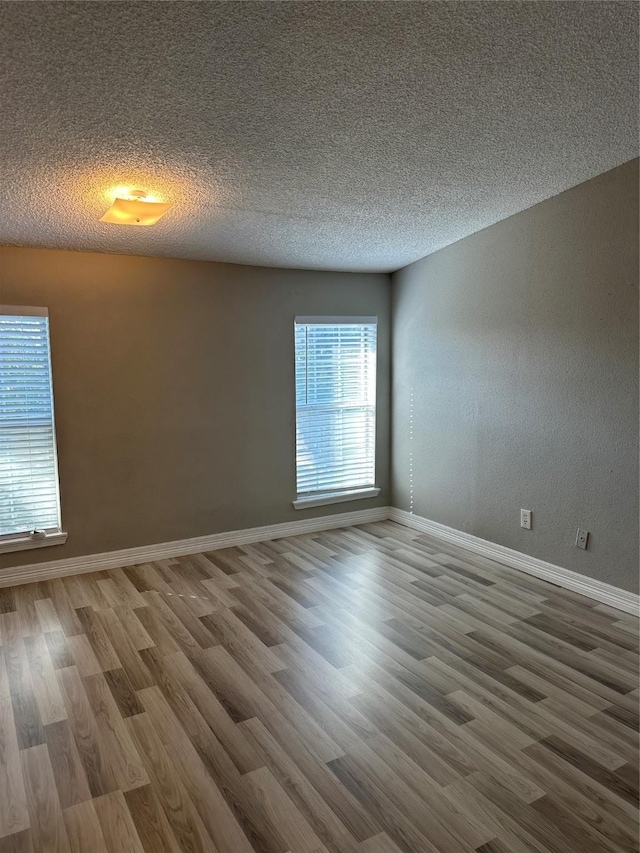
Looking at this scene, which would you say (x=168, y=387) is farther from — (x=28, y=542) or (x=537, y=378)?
(x=537, y=378)

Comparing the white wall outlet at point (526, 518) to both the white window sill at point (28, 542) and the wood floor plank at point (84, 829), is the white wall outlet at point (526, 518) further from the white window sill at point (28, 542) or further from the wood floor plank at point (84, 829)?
the white window sill at point (28, 542)

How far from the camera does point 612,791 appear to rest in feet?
6.29

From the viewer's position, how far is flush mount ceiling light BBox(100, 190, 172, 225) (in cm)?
283

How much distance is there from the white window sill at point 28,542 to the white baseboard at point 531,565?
274 cm

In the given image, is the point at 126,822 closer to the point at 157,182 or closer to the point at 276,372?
the point at 157,182

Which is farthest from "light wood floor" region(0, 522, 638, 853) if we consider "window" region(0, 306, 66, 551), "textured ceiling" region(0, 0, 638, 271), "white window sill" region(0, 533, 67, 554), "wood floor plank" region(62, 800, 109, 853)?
"textured ceiling" region(0, 0, 638, 271)

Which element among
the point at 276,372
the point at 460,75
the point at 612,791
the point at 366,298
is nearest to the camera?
the point at 612,791

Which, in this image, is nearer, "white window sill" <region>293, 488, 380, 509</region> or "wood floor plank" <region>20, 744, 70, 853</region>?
"wood floor plank" <region>20, 744, 70, 853</region>

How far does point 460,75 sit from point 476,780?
2.53 m

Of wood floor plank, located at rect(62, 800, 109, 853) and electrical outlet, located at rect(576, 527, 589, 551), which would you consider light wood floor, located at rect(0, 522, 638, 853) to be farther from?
electrical outlet, located at rect(576, 527, 589, 551)

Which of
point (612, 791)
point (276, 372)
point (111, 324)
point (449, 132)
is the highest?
point (449, 132)

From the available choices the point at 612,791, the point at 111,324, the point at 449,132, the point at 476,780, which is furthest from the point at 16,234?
the point at 612,791

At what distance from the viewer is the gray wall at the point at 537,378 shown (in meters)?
3.25

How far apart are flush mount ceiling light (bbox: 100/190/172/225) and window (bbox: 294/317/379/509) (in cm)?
189
